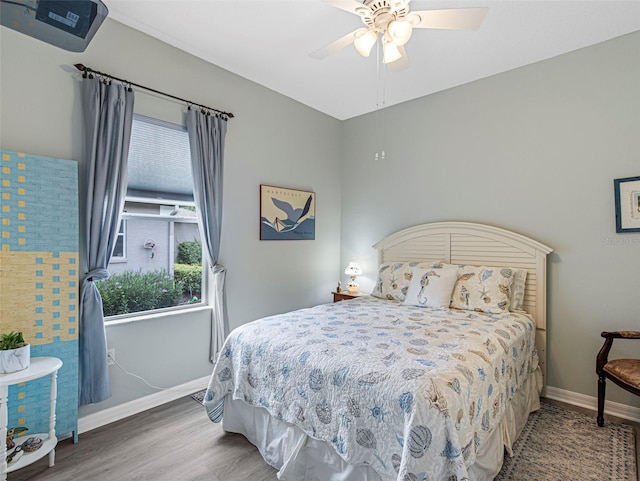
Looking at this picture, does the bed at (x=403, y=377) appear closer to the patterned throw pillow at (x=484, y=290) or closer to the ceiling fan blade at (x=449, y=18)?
the patterned throw pillow at (x=484, y=290)

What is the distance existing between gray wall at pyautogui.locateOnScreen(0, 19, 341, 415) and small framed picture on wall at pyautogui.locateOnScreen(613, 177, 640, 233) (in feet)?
9.26

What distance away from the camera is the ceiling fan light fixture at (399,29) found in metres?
2.00

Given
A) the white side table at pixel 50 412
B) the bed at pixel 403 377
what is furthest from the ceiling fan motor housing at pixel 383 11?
the white side table at pixel 50 412

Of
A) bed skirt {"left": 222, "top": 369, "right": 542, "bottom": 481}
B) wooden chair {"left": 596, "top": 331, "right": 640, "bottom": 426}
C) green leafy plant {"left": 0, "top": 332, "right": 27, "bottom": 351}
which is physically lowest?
bed skirt {"left": 222, "top": 369, "right": 542, "bottom": 481}

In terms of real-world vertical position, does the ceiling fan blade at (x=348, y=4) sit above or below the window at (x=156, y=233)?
above

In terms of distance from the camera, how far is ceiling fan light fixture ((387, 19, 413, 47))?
2004 mm

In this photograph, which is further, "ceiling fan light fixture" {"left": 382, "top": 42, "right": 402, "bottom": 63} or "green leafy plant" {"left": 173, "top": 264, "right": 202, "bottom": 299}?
"green leafy plant" {"left": 173, "top": 264, "right": 202, "bottom": 299}

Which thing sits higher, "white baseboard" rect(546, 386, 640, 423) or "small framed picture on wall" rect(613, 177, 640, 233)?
"small framed picture on wall" rect(613, 177, 640, 233)

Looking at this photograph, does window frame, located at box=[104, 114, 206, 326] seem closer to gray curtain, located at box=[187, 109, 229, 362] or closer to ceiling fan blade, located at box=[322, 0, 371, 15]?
gray curtain, located at box=[187, 109, 229, 362]

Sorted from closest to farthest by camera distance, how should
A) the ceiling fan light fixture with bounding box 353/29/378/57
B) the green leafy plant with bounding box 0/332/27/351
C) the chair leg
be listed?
the green leafy plant with bounding box 0/332/27/351, the ceiling fan light fixture with bounding box 353/29/378/57, the chair leg

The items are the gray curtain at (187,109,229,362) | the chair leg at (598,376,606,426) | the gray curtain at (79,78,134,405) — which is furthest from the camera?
the gray curtain at (187,109,229,362)

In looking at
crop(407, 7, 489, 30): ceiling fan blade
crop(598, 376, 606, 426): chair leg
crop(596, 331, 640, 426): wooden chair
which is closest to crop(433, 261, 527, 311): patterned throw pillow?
crop(596, 331, 640, 426): wooden chair

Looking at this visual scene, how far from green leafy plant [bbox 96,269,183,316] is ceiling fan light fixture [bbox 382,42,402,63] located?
7.90 feet

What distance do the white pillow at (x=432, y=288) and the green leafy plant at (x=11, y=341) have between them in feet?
9.02
